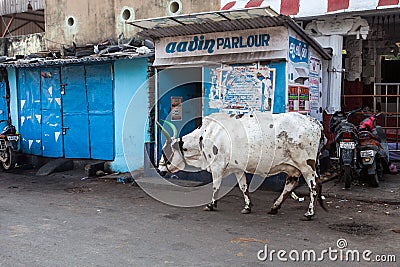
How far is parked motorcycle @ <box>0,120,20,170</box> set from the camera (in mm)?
11336

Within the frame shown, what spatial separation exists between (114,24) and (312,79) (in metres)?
5.99

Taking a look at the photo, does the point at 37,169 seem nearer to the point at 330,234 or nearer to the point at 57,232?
the point at 57,232

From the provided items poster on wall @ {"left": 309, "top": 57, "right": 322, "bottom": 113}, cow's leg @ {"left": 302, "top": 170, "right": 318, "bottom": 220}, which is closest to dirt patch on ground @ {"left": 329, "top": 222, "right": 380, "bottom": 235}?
cow's leg @ {"left": 302, "top": 170, "right": 318, "bottom": 220}

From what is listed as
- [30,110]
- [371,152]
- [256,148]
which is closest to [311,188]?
[256,148]

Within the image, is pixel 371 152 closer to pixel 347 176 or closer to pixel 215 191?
pixel 347 176

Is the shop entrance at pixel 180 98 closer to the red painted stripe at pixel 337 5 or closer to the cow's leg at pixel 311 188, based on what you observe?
the red painted stripe at pixel 337 5

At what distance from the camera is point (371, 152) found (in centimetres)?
754

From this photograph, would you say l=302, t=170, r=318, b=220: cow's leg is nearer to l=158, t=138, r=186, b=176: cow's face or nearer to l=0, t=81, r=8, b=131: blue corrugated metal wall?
l=158, t=138, r=186, b=176: cow's face

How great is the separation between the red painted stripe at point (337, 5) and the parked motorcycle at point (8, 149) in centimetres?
795

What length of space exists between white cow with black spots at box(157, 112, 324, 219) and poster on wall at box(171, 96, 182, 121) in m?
3.08

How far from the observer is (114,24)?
494 inches

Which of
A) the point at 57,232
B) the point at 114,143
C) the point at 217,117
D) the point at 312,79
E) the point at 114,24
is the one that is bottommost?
the point at 57,232

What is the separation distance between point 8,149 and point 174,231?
7.17 metres

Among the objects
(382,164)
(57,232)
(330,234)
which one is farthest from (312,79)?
(57,232)
